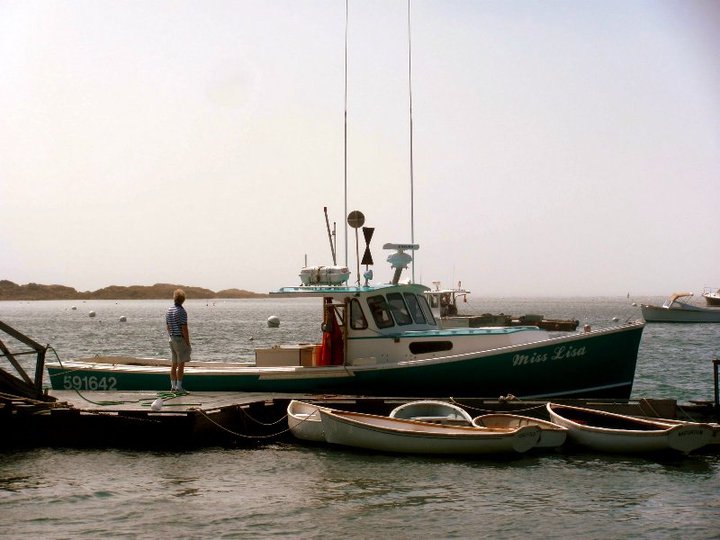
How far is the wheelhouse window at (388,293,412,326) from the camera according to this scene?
794 inches

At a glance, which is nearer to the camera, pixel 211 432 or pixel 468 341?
pixel 211 432

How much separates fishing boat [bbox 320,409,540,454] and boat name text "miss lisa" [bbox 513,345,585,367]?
3181 millimetres

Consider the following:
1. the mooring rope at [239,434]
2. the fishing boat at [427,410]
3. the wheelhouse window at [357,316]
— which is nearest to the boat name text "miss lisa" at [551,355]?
the fishing boat at [427,410]

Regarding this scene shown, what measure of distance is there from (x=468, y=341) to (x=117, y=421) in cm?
733

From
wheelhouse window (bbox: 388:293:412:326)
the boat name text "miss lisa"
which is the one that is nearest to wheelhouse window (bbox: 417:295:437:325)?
wheelhouse window (bbox: 388:293:412:326)

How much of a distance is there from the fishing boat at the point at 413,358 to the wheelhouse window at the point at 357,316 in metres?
0.02

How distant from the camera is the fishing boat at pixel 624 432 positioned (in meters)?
15.7

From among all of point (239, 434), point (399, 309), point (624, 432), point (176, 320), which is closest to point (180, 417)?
point (239, 434)

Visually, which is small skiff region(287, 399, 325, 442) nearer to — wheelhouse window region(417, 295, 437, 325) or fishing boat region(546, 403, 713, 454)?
wheelhouse window region(417, 295, 437, 325)

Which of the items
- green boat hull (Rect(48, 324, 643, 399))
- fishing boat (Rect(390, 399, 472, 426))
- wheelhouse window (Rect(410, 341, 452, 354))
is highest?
wheelhouse window (Rect(410, 341, 452, 354))

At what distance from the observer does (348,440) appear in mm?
16594

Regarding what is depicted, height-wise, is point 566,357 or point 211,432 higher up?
point 566,357

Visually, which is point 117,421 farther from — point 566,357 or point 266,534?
point 566,357

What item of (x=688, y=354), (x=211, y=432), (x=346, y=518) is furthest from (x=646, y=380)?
(x=346, y=518)
